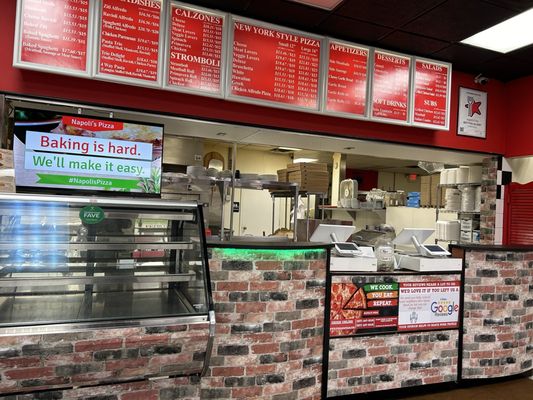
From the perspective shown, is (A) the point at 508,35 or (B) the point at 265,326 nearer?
(B) the point at 265,326

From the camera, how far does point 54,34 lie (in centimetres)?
295

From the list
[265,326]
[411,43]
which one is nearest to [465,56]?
[411,43]

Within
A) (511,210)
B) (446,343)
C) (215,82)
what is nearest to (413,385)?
(446,343)

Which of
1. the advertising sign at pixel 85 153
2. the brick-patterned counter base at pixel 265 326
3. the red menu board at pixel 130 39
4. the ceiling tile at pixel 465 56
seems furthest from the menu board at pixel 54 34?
the ceiling tile at pixel 465 56

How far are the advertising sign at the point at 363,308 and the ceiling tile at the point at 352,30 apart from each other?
88.6 inches

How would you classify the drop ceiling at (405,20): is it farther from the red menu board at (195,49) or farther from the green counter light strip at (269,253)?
the green counter light strip at (269,253)

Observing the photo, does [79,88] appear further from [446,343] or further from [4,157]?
[446,343]

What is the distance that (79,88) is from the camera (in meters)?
3.17

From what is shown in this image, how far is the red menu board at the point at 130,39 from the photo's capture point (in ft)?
10.1

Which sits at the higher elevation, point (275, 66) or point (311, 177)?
point (275, 66)

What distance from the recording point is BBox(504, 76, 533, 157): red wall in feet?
15.1

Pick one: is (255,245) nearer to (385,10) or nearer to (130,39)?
(130,39)

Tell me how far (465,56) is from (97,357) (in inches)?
167

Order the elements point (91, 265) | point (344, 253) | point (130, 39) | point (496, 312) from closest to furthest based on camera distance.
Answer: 1. point (91, 265)
2. point (130, 39)
3. point (344, 253)
4. point (496, 312)
